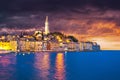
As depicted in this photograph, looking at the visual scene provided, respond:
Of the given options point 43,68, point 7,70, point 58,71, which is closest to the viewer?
point 58,71

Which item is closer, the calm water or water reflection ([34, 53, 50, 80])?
the calm water

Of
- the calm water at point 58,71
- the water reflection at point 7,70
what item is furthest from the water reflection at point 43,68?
the water reflection at point 7,70

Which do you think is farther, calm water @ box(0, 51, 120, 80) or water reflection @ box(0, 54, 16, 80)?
calm water @ box(0, 51, 120, 80)

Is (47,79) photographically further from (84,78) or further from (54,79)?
(84,78)

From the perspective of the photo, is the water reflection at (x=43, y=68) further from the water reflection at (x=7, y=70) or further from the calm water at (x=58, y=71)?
the water reflection at (x=7, y=70)

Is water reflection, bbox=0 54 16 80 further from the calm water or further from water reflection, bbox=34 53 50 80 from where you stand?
water reflection, bbox=34 53 50 80

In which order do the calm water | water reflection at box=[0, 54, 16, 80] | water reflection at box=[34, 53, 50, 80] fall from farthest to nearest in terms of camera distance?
water reflection at box=[34, 53, 50, 80]
the calm water
water reflection at box=[0, 54, 16, 80]

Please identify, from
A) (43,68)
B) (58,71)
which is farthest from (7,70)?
(58,71)

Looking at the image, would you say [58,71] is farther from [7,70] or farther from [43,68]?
[7,70]

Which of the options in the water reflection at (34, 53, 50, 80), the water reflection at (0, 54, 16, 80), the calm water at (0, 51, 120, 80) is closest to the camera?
the water reflection at (0, 54, 16, 80)

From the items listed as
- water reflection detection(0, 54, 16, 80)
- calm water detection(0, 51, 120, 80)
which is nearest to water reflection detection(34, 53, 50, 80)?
calm water detection(0, 51, 120, 80)

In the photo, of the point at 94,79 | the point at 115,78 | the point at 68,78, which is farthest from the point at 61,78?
the point at 115,78
